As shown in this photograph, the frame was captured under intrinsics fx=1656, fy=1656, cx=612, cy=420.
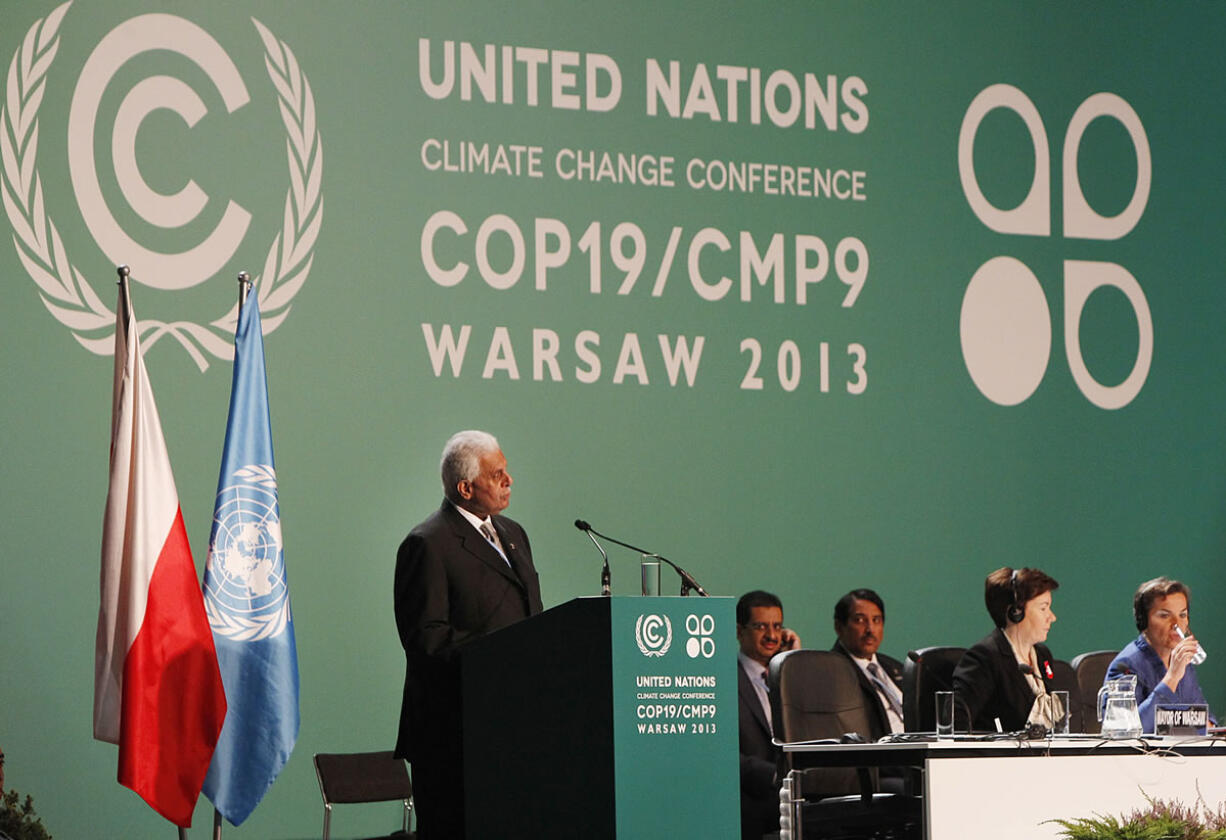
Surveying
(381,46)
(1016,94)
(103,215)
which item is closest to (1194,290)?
(1016,94)

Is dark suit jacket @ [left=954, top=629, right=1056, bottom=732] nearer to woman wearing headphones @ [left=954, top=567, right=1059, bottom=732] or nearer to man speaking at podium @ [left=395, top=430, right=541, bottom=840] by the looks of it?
woman wearing headphones @ [left=954, top=567, right=1059, bottom=732]

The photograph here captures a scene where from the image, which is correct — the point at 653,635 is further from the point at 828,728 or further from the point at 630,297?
the point at 630,297

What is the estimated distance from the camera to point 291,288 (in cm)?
694

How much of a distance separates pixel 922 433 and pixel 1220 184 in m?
2.27

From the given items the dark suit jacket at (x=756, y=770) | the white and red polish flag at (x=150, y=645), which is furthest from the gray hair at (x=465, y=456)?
the dark suit jacket at (x=756, y=770)

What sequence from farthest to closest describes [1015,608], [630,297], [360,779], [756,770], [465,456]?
1. [630,297]
2. [360,779]
3. [756,770]
4. [1015,608]
5. [465,456]

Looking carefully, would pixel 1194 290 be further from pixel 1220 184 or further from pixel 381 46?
pixel 381 46

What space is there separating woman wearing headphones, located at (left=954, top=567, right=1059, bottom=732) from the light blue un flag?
7.30ft

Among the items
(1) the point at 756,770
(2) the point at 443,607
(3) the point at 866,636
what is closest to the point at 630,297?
(3) the point at 866,636

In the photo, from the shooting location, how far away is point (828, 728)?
5.88 metres

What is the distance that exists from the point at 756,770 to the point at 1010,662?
962 mm

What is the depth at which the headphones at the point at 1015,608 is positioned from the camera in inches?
221

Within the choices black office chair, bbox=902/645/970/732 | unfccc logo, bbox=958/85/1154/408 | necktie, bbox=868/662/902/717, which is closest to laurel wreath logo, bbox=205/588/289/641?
black office chair, bbox=902/645/970/732

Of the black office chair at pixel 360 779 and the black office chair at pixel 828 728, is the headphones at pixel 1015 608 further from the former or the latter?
the black office chair at pixel 360 779
